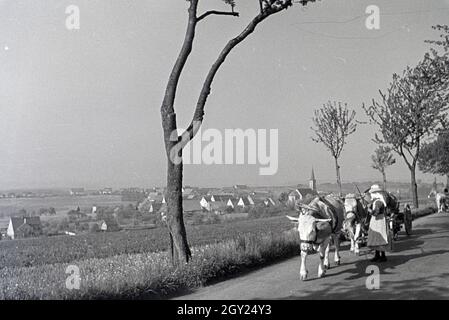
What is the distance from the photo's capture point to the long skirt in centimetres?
1208

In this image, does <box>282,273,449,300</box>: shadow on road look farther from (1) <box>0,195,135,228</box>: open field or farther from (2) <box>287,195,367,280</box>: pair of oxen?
(1) <box>0,195,135,228</box>: open field

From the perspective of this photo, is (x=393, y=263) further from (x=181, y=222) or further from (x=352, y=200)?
(x=181, y=222)

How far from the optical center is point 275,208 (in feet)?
209

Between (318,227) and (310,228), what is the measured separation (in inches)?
17.0

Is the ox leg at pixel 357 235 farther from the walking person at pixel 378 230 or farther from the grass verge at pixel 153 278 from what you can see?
the grass verge at pixel 153 278

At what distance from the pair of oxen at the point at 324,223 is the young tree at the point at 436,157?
42.2 meters

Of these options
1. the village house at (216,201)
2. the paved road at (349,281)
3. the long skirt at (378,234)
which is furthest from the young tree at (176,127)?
the village house at (216,201)

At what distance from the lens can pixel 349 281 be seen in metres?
10.0

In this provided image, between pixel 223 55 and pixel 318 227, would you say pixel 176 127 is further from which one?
pixel 318 227

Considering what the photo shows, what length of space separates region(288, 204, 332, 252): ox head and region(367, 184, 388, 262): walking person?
213cm

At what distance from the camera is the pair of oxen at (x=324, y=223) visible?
10.1 m

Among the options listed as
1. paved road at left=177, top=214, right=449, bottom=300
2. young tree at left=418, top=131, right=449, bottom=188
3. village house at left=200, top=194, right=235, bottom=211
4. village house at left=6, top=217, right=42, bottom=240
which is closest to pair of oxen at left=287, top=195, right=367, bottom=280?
paved road at left=177, top=214, right=449, bottom=300

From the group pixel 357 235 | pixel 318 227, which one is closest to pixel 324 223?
pixel 318 227

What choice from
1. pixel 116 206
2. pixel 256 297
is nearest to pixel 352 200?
pixel 256 297
